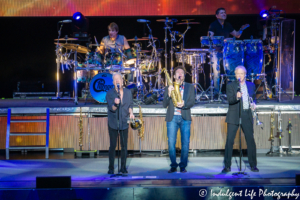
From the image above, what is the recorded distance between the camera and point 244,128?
223 inches

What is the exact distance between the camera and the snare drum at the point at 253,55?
852 centimetres

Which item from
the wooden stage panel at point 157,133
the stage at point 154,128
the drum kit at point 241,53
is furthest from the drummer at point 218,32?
the wooden stage panel at point 157,133

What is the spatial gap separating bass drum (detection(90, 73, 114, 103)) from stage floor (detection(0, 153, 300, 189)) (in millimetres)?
1647

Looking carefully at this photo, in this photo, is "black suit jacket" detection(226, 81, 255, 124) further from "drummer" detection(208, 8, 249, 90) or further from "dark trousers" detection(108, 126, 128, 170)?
"drummer" detection(208, 8, 249, 90)

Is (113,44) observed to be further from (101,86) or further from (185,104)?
(185,104)

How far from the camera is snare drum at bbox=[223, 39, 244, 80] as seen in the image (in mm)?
8445

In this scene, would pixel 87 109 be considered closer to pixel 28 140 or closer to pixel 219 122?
pixel 28 140

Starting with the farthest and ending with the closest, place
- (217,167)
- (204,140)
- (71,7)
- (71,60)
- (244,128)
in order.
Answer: (71,7) → (71,60) → (204,140) → (217,167) → (244,128)

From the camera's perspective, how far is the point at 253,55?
28.0 ft

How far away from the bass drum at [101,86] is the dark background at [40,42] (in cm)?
424

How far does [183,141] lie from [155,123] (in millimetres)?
2042

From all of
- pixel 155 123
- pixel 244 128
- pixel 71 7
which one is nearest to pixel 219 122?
pixel 155 123

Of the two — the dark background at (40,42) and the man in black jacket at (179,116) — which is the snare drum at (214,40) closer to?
the man in black jacket at (179,116)

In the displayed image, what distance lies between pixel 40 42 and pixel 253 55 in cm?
771
